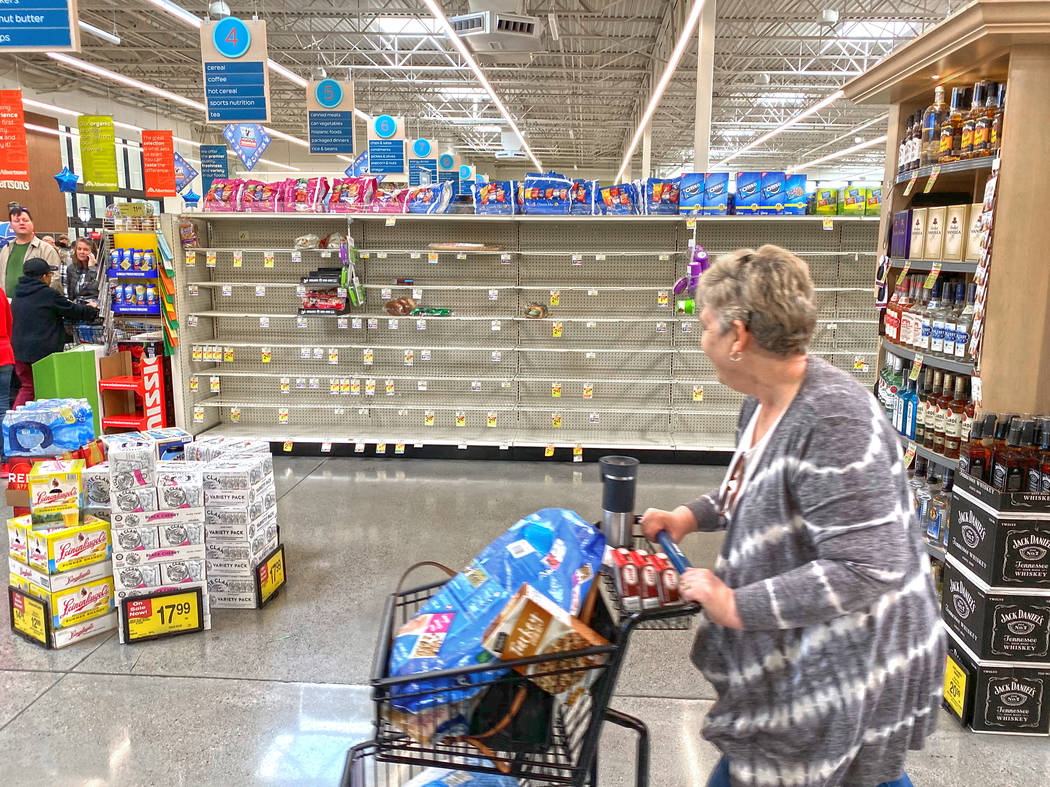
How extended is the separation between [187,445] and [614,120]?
2221 cm

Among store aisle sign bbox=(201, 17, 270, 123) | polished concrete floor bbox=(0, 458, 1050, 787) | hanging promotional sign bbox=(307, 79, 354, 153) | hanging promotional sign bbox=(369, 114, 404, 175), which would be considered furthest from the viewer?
hanging promotional sign bbox=(369, 114, 404, 175)

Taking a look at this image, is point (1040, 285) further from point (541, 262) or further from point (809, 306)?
point (541, 262)

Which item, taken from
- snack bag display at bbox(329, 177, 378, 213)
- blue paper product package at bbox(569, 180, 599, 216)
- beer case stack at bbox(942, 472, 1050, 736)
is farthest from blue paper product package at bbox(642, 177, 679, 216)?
beer case stack at bbox(942, 472, 1050, 736)

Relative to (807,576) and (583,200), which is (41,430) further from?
(583,200)

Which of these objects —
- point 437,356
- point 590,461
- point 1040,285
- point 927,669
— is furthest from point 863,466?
point 437,356

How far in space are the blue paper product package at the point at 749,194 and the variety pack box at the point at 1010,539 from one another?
13.8 ft

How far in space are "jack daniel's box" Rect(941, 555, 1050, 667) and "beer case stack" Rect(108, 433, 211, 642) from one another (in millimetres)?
3457

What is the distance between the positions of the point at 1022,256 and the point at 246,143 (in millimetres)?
11211

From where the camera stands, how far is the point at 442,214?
6.93 metres

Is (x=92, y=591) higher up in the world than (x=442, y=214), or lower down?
lower down

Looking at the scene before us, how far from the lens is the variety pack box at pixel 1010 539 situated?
9.07ft

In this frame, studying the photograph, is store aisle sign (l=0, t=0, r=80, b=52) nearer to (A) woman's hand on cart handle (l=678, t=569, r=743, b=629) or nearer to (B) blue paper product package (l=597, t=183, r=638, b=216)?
(B) blue paper product package (l=597, t=183, r=638, b=216)

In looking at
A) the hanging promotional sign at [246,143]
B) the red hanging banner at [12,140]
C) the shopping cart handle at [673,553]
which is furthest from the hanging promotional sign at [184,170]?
the shopping cart handle at [673,553]

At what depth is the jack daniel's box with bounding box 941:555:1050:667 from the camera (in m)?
2.83
